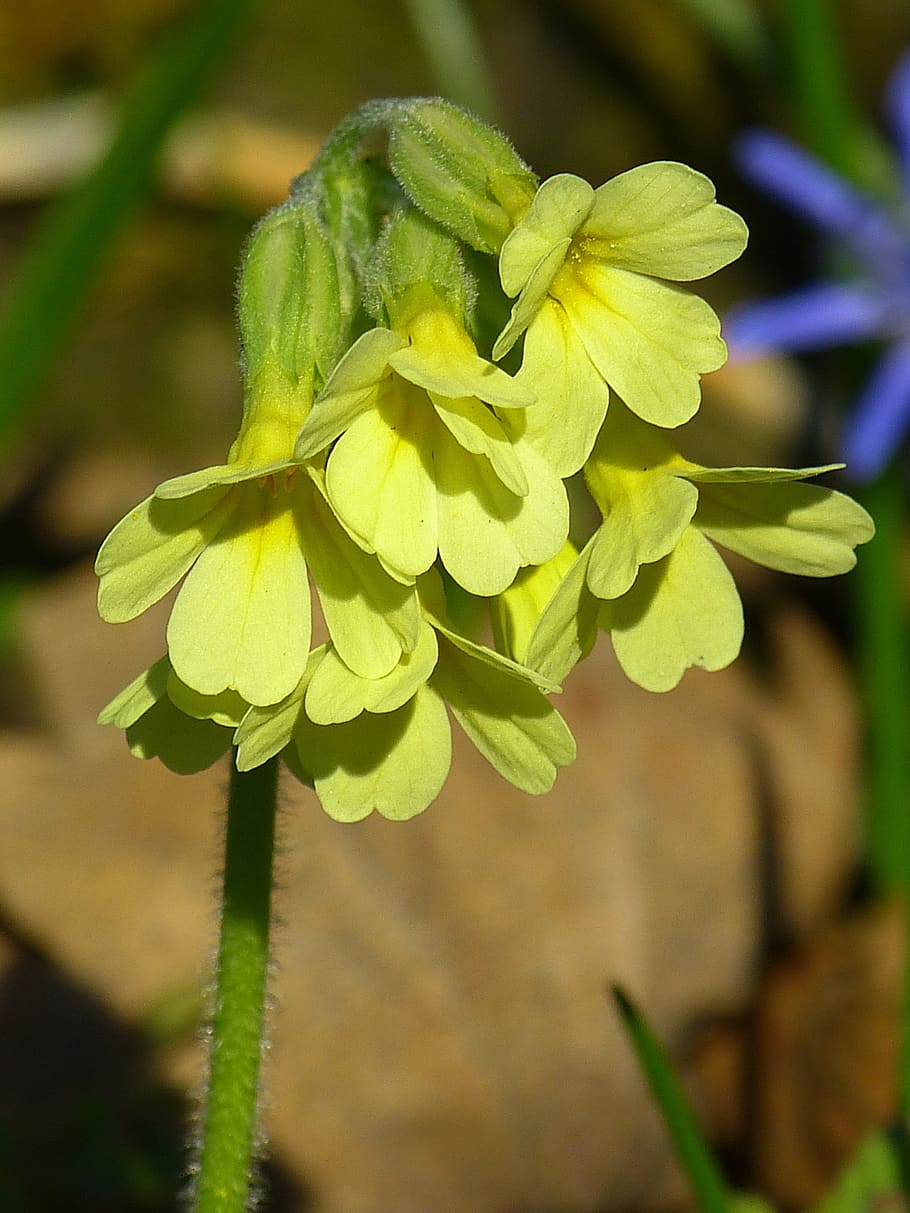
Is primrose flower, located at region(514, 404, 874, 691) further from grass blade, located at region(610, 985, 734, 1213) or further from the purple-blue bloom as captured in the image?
the purple-blue bloom

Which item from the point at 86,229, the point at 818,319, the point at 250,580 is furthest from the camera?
the point at 818,319

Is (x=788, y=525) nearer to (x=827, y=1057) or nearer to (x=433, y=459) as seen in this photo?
(x=433, y=459)

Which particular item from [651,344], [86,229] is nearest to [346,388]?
[651,344]

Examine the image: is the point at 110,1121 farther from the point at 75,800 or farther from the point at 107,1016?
the point at 75,800

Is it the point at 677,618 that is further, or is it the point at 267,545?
the point at 677,618

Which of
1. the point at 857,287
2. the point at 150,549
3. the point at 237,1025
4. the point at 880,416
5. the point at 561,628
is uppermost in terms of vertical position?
the point at 150,549

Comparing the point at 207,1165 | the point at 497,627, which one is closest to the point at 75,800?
the point at 207,1165
